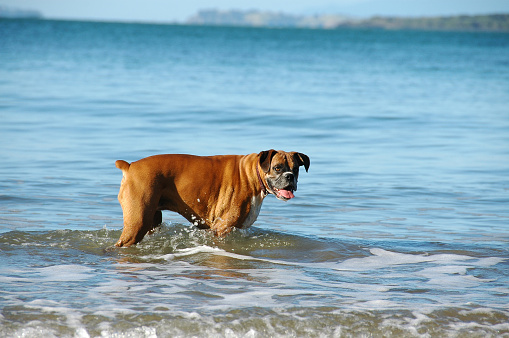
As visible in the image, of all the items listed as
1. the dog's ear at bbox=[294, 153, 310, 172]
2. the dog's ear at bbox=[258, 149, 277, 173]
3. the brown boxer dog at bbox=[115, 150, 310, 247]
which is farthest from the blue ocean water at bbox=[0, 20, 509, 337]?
the dog's ear at bbox=[294, 153, 310, 172]

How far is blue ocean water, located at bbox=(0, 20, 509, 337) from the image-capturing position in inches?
214

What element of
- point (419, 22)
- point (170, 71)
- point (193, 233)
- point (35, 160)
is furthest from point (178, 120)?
point (419, 22)

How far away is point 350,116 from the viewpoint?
2077 cm

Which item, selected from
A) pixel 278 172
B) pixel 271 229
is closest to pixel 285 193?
pixel 278 172

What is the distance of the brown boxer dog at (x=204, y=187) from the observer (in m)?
6.85

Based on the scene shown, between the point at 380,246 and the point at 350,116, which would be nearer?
the point at 380,246

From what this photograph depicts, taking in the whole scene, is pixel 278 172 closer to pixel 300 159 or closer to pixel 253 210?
pixel 300 159

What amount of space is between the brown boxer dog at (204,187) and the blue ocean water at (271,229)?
0.34 metres

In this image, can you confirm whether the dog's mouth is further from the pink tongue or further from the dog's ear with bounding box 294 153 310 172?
the dog's ear with bounding box 294 153 310 172

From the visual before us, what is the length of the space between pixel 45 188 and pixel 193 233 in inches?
148

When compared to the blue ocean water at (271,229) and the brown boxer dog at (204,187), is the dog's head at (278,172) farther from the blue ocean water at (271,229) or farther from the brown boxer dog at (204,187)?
the blue ocean water at (271,229)

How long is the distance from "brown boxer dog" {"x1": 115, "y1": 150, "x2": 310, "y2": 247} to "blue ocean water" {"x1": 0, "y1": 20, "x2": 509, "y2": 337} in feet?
1.13

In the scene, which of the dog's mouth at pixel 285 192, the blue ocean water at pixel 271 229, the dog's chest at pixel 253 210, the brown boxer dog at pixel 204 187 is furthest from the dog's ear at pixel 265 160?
the blue ocean water at pixel 271 229

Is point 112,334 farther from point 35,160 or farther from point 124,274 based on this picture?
point 35,160
